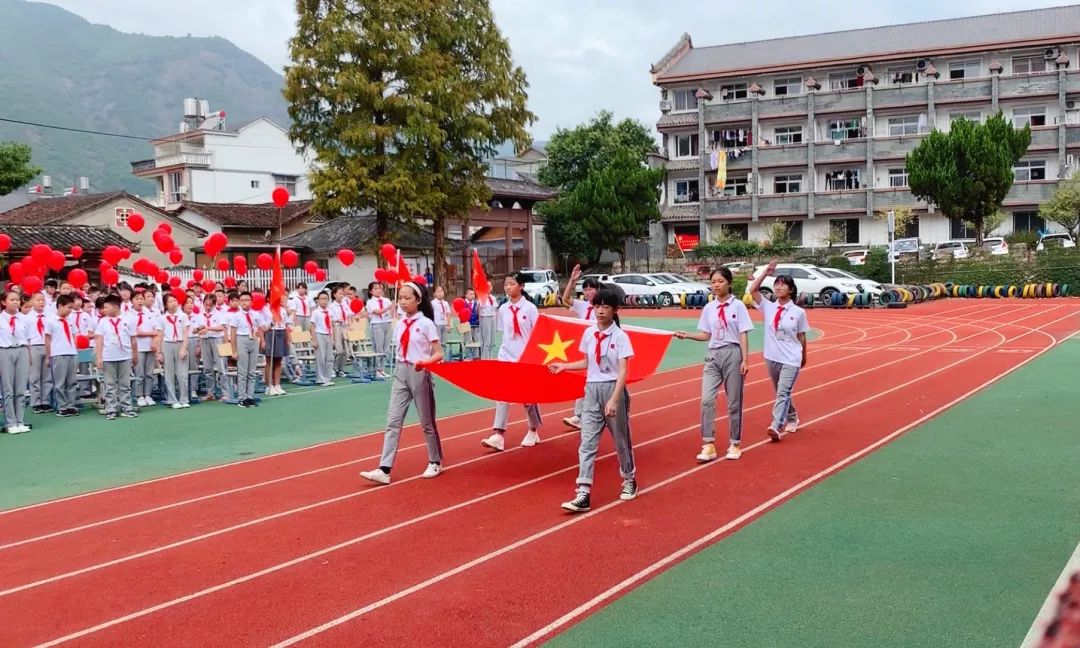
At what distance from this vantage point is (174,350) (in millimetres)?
13312

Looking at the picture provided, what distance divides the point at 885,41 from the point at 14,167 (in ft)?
128

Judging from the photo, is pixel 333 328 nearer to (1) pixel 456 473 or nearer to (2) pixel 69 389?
(2) pixel 69 389

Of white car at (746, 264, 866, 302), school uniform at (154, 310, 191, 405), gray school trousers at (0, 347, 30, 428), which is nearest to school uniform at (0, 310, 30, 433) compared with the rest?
gray school trousers at (0, 347, 30, 428)

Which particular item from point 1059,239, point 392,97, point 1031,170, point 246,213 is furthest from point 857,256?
point 246,213

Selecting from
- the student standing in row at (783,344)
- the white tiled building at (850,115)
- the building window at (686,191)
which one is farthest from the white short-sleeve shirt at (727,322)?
the building window at (686,191)

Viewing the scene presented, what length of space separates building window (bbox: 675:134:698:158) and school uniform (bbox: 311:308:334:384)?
121 feet

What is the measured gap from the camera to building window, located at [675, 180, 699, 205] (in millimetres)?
50219

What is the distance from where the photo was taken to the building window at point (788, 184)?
155ft

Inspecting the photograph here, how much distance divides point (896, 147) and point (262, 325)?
3775 centimetres

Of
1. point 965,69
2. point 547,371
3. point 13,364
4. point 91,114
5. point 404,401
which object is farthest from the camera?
point 91,114

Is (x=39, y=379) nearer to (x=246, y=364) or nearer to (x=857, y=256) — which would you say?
(x=246, y=364)

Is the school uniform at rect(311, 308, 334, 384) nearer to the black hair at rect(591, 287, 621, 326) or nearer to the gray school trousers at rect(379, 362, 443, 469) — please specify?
the gray school trousers at rect(379, 362, 443, 469)

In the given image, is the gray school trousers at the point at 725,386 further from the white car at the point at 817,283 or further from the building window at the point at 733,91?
the building window at the point at 733,91

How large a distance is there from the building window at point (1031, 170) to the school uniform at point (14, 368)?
42.8m
